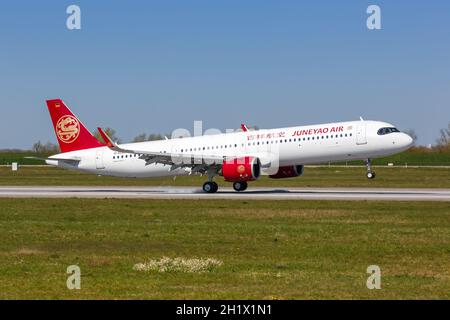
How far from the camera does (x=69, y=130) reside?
5794cm

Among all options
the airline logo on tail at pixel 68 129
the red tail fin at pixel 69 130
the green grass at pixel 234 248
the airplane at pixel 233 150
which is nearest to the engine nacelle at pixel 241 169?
the airplane at pixel 233 150

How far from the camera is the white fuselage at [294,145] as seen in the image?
4956 cm

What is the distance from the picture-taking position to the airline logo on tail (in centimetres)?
5791

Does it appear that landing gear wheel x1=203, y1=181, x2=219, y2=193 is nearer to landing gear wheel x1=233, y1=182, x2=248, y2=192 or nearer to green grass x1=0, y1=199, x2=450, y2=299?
landing gear wheel x1=233, y1=182, x2=248, y2=192

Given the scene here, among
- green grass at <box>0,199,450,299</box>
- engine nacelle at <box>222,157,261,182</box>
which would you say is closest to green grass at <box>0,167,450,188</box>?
engine nacelle at <box>222,157,261,182</box>

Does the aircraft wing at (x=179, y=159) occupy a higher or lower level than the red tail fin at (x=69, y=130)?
lower

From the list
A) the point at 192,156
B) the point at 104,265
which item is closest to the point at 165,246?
the point at 104,265

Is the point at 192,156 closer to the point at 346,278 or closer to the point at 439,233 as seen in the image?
the point at 439,233

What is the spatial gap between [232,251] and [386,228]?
850 cm

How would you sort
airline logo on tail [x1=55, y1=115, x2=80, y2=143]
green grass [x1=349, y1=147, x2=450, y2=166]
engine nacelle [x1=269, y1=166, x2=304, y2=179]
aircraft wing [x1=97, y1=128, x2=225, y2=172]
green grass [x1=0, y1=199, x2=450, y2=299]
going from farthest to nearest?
green grass [x1=349, y1=147, x2=450, y2=166]
airline logo on tail [x1=55, y1=115, x2=80, y2=143]
engine nacelle [x1=269, y1=166, x2=304, y2=179]
aircraft wing [x1=97, y1=128, x2=225, y2=172]
green grass [x1=0, y1=199, x2=450, y2=299]
